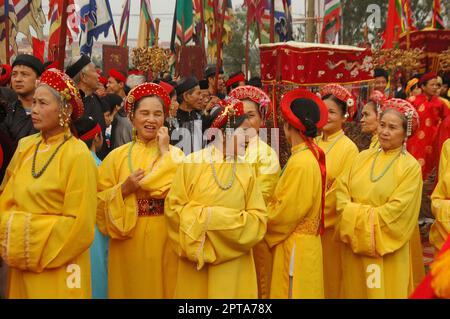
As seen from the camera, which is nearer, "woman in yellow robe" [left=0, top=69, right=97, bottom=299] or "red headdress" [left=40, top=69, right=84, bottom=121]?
"woman in yellow robe" [left=0, top=69, right=97, bottom=299]

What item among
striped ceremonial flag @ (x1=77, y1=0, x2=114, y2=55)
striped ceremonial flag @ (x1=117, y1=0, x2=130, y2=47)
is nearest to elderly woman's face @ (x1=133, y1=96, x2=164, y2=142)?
striped ceremonial flag @ (x1=77, y1=0, x2=114, y2=55)

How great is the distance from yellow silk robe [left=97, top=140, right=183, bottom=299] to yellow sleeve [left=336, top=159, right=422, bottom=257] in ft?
4.30

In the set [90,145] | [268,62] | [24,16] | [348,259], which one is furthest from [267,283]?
[24,16]

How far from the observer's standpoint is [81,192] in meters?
4.66

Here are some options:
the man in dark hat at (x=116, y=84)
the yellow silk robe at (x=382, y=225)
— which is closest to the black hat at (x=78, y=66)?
the yellow silk robe at (x=382, y=225)

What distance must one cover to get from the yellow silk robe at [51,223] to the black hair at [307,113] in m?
1.78

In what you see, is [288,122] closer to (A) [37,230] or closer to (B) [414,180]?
(B) [414,180]

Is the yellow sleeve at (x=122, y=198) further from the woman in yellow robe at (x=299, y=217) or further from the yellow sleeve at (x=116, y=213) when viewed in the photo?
the woman in yellow robe at (x=299, y=217)

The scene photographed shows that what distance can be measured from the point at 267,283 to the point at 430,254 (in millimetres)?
3409

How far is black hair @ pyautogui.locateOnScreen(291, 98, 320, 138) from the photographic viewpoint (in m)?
5.92

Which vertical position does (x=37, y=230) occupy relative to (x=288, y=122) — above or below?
below

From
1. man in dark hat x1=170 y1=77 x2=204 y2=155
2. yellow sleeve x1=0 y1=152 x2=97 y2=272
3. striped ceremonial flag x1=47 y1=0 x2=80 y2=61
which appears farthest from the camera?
striped ceremonial flag x1=47 y1=0 x2=80 y2=61

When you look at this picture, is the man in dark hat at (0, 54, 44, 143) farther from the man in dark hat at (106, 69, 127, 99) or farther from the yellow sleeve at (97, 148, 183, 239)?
the man in dark hat at (106, 69, 127, 99)

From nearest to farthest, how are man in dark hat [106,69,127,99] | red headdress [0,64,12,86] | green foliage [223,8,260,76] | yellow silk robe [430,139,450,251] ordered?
yellow silk robe [430,139,450,251] < red headdress [0,64,12,86] < man in dark hat [106,69,127,99] < green foliage [223,8,260,76]
